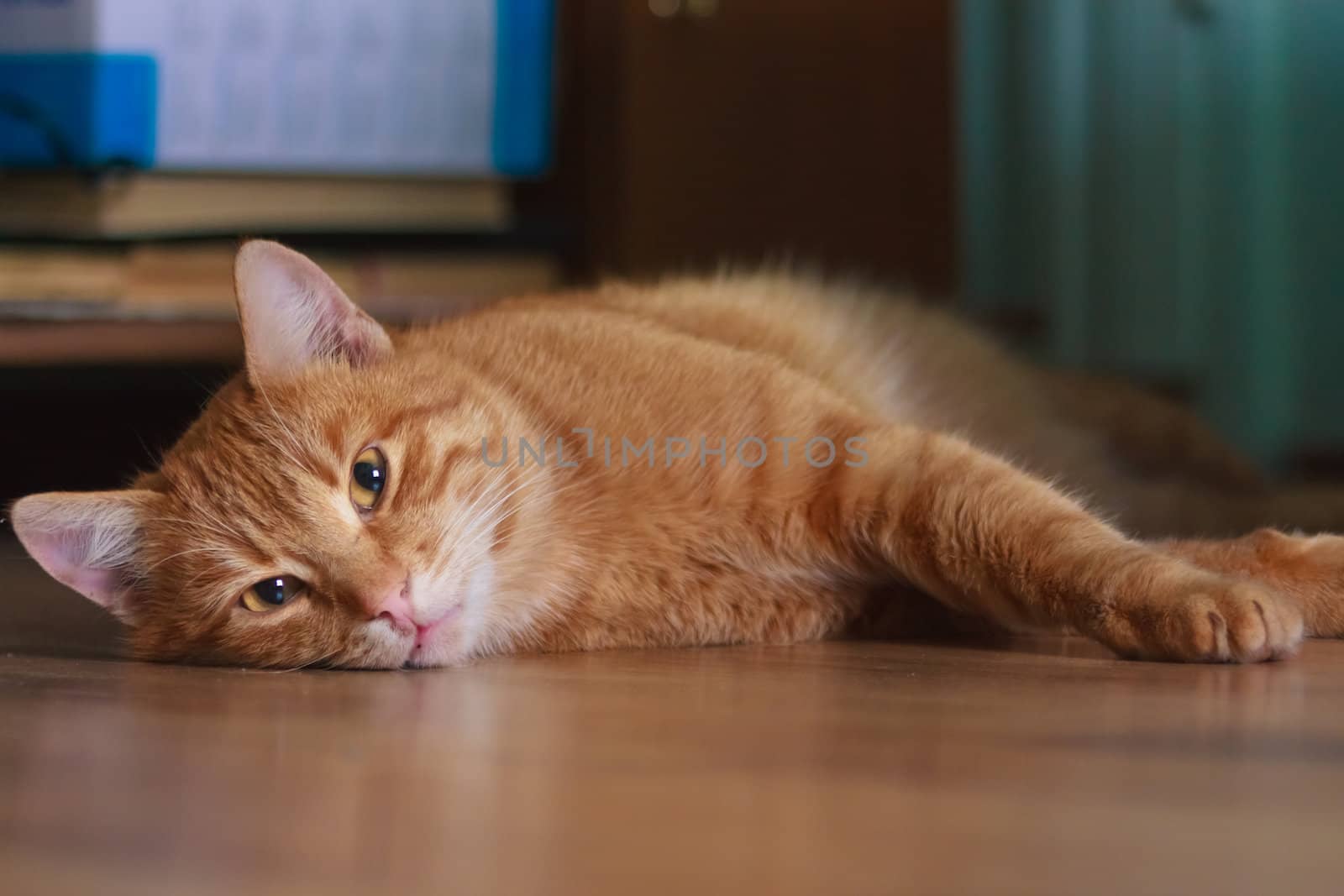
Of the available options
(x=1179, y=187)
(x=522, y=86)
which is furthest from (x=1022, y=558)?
(x=1179, y=187)

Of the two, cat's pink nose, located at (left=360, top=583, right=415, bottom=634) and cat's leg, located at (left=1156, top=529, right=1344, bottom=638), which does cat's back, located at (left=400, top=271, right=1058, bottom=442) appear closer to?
cat's pink nose, located at (left=360, top=583, right=415, bottom=634)

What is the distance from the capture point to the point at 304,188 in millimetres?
2664

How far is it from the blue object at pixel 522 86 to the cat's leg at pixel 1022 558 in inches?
56.8

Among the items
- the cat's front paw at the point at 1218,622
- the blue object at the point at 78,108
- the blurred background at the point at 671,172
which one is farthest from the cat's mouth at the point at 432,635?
the blue object at the point at 78,108

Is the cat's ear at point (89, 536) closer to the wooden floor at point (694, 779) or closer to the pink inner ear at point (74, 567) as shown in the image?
the pink inner ear at point (74, 567)

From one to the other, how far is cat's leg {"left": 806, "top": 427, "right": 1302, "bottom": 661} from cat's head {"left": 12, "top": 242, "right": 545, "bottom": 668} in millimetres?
387

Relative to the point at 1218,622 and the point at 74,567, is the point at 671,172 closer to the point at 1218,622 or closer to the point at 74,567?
the point at 74,567

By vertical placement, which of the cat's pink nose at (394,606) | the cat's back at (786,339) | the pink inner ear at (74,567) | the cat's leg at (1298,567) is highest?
the cat's back at (786,339)

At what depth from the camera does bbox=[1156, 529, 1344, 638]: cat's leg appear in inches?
54.4

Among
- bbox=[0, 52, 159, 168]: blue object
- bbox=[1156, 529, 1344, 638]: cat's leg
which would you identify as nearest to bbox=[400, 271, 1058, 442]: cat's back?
bbox=[1156, 529, 1344, 638]: cat's leg

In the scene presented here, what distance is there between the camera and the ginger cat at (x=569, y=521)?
52.2 inches

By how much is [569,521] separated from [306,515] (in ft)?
0.96

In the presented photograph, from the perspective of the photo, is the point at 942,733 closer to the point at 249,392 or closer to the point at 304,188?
the point at 249,392

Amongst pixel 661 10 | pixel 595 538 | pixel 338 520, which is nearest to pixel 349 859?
pixel 338 520
